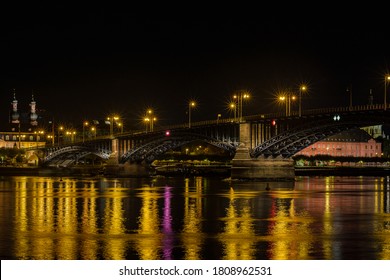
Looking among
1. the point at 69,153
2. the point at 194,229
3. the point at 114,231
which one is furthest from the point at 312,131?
the point at 69,153

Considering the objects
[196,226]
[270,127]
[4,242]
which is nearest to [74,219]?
[196,226]

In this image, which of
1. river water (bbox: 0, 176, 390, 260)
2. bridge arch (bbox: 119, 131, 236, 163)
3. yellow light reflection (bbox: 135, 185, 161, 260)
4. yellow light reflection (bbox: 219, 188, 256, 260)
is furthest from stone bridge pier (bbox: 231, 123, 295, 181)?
yellow light reflection (bbox: 135, 185, 161, 260)

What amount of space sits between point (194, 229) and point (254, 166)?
7460cm

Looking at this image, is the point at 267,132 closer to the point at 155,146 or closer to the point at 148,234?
the point at 155,146

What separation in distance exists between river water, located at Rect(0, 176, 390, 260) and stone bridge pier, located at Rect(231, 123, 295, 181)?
50.9 m

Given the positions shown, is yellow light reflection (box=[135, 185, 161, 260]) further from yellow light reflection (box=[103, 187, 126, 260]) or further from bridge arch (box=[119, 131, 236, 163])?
bridge arch (box=[119, 131, 236, 163])

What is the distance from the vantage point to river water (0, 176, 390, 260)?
29.6 meters

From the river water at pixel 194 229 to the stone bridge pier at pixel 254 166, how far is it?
2003 inches

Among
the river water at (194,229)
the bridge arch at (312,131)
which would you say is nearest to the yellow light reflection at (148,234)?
the river water at (194,229)

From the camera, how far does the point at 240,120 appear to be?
116688 millimetres

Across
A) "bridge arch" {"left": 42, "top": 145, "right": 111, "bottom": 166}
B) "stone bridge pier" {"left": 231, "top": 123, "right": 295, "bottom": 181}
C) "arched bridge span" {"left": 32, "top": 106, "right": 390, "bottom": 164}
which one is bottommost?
"stone bridge pier" {"left": 231, "top": 123, "right": 295, "bottom": 181}

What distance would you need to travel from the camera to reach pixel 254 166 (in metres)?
112

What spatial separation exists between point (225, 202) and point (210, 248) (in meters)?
28.0

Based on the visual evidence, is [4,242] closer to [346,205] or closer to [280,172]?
[346,205]
